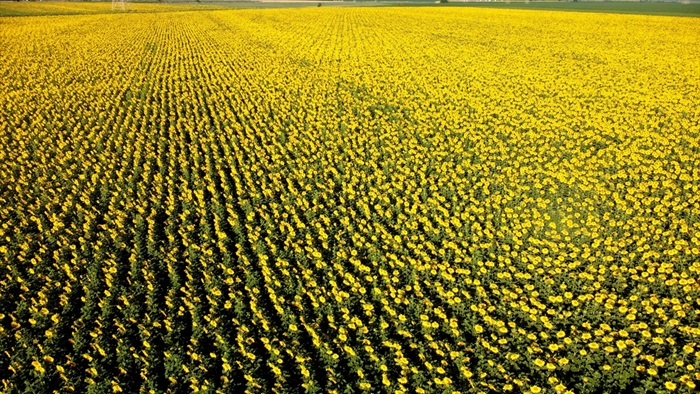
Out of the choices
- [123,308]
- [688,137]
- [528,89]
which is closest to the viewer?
[123,308]

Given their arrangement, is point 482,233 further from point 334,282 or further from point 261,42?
point 261,42

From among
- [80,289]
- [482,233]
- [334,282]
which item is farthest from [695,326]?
[80,289]

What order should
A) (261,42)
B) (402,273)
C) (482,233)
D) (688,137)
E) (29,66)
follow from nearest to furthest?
1. (402,273)
2. (482,233)
3. (688,137)
4. (29,66)
5. (261,42)

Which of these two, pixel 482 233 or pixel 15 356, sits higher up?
pixel 482 233

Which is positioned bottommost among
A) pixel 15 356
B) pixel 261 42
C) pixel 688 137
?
pixel 15 356

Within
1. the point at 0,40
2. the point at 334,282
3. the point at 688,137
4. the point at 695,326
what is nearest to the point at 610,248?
the point at 695,326

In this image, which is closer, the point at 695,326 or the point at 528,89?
the point at 695,326
